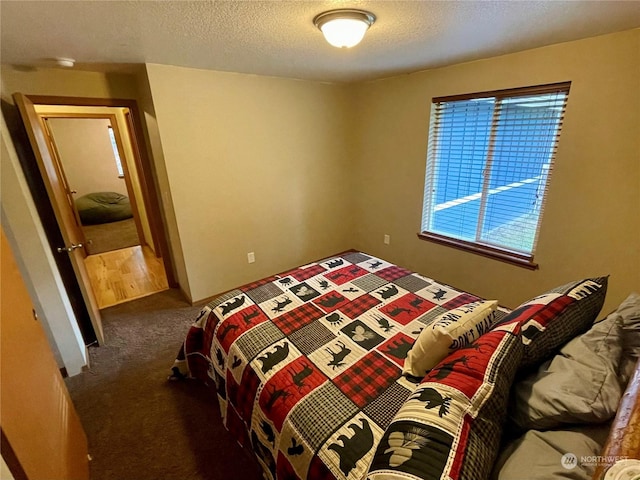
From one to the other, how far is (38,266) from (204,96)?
1796mm

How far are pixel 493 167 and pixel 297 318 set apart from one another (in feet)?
7.20

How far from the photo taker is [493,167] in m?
2.58

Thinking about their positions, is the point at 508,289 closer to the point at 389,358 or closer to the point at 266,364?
the point at 389,358

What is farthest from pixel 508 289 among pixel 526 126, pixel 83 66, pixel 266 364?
pixel 83 66

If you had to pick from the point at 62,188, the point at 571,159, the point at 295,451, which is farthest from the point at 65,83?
the point at 571,159

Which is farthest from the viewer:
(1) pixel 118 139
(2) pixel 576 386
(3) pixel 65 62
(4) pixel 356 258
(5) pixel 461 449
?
(1) pixel 118 139

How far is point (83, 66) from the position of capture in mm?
2279

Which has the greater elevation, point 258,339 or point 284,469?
point 258,339

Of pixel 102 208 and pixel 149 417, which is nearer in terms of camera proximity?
pixel 149 417

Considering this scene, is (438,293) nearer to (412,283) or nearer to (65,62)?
(412,283)

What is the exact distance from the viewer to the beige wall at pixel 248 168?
2.54 metres

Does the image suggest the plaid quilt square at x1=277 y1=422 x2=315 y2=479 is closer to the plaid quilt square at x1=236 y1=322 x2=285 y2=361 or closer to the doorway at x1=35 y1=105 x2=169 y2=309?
the plaid quilt square at x1=236 y1=322 x2=285 y2=361

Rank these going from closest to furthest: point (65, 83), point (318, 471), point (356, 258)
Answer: point (318, 471), point (65, 83), point (356, 258)

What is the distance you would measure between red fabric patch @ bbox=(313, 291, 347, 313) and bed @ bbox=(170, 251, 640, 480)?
0.01m
